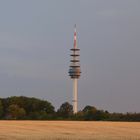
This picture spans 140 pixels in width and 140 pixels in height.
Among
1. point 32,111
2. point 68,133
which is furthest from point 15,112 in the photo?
point 68,133

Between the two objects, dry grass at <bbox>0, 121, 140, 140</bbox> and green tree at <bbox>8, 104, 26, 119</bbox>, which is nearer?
dry grass at <bbox>0, 121, 140, 140</bbox>

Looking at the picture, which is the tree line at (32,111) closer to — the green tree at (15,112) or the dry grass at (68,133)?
the green tree at (15,112)

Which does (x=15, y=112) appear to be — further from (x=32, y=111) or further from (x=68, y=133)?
(x=68, y=133)

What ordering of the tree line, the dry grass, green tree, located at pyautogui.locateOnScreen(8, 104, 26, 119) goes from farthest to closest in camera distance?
1. green tree, located at pyautogui.locateOnScreen(8, 104, 26, 119)
2. the tree line
3. the dry grass

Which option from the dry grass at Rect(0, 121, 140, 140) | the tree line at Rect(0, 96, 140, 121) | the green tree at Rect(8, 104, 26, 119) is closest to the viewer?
the dry grass at Rect(0, 121, 140, 140)

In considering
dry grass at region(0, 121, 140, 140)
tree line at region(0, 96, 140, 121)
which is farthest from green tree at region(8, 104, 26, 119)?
dry grass at region(0, 121, 140, 140)

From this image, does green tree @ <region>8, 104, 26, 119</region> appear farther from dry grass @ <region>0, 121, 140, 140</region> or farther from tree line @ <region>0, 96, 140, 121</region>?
dry grass @ <region>0, 121, 140, 140</region>

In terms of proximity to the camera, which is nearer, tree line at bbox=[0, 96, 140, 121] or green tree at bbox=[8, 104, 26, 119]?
tree line at bbox=[0, 96, 140, 121]

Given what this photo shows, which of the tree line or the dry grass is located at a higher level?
the tree line

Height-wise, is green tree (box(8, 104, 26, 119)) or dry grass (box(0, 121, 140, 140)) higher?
green tree (box(8, 104, 26, 119))

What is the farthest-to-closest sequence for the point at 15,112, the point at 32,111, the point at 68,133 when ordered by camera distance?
the point at 32,111 → the point at 15,112 → the point at 68,133

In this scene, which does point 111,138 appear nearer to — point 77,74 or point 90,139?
point 90,139

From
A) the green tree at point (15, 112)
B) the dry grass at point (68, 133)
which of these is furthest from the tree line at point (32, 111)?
the dry grass at point (68, 133)

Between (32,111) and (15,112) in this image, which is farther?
(32,111)
